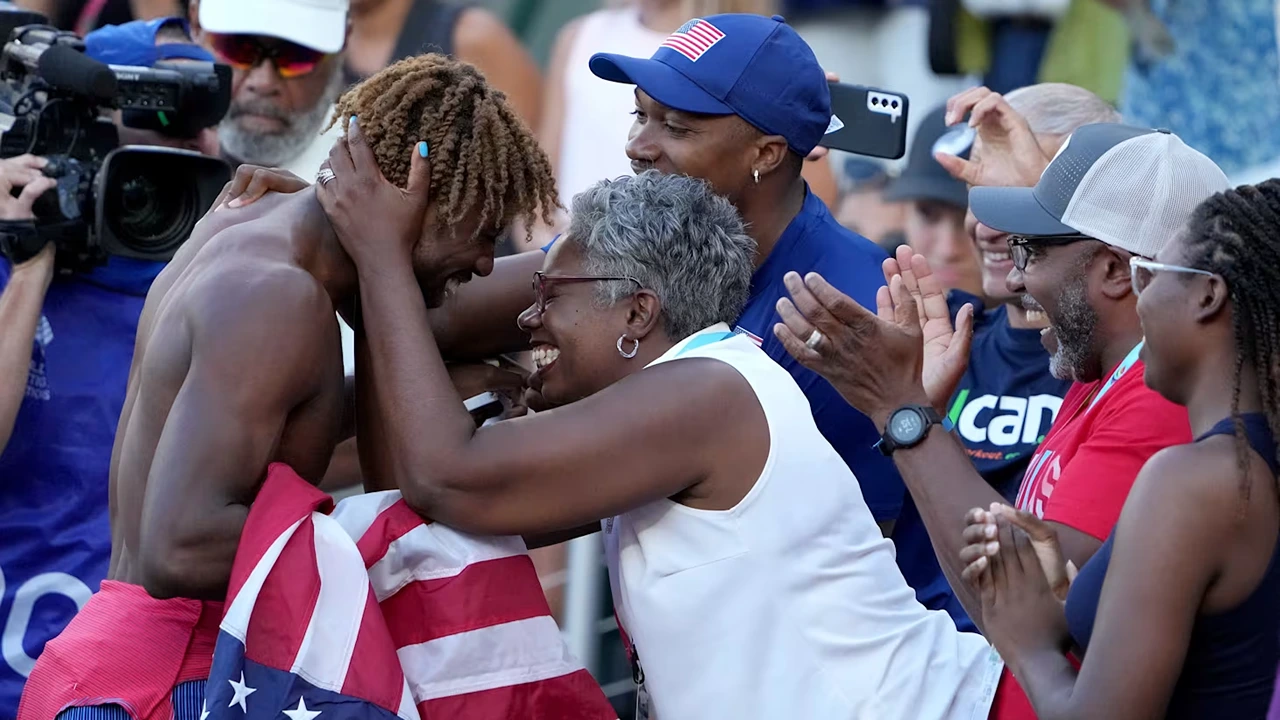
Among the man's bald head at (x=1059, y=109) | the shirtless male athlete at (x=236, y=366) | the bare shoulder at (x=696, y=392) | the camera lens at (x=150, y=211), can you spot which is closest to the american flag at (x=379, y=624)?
the shirtless male athlete at (x=236, y=366)

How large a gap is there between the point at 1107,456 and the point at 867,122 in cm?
140

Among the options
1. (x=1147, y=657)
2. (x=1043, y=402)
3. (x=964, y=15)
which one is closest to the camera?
(x=1147, y=657)

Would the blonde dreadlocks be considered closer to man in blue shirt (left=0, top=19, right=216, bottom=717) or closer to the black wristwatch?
the black wristwatch

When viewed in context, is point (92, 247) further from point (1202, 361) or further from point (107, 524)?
point (1202, 361)

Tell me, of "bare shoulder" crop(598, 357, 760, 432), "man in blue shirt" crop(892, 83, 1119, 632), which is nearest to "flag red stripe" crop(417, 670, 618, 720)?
"bare shoulder" crop(598, 357, 760, 432)

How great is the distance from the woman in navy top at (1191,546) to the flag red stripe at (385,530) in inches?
38.2

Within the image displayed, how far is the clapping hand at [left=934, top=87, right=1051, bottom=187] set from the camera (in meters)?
4.04

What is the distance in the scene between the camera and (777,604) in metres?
2.71

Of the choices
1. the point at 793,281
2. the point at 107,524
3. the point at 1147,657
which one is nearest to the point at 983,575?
the point at 1147,657

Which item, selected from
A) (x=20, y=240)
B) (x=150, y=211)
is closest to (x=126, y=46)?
(x=150, y=211)

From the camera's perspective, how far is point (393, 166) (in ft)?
9.57

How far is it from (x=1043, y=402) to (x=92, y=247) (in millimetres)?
2633

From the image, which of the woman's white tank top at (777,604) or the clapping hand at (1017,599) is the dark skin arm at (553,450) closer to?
the woman's white tank top at (777,604)

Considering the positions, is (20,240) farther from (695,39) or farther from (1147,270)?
(1147,270)
